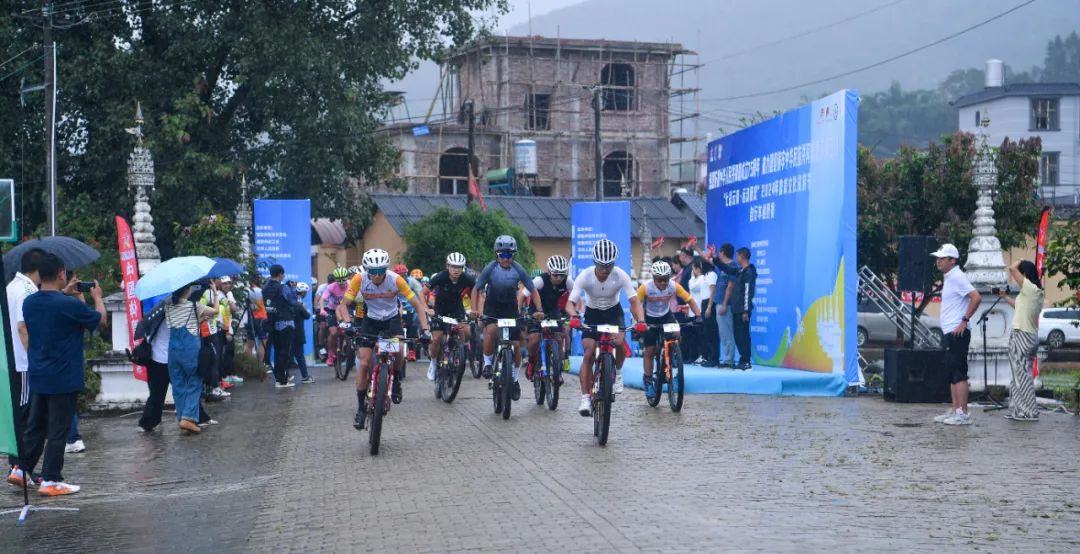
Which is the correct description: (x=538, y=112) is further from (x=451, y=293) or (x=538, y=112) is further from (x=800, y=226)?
(x=451, y=293)

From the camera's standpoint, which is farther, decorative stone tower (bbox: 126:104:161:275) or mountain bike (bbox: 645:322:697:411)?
decorative stone tower (bbox: 126:104:161:275)

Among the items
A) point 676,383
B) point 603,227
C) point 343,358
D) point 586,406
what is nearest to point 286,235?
point 343,358

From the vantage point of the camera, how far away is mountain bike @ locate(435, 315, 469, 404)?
17.3m

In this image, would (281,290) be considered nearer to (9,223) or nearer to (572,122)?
(9,223)

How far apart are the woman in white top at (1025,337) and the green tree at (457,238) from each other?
30.0 meters

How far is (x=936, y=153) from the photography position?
40.0 meters

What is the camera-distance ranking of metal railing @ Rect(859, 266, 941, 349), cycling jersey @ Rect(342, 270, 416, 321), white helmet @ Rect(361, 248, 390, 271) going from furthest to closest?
metal railing @ Rect(859, 266, 941, 349)
cycling jersey @ Rect(342, 270, 416, 321)
white helmet @ Rect(361, 248, 390, 271)

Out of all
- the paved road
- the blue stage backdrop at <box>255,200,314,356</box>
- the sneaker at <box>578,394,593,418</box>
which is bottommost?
the paved road

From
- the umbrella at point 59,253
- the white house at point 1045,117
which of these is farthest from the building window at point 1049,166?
the umbrella at point 59,253

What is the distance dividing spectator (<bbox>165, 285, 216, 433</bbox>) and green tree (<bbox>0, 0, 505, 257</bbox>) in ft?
53.6

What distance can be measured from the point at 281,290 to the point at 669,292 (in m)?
8.20

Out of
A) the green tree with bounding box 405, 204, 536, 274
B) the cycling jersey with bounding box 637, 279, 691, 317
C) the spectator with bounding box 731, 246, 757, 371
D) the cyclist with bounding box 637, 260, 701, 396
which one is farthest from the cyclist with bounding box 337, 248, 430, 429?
the green tree with bounding box 405, 204, 536, 274

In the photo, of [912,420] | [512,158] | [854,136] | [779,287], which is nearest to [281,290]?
[779,287]

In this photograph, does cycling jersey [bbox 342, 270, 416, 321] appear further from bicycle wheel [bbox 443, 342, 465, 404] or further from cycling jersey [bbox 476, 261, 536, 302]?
bicycle wheel [bbox 443, 342, 465, 404]
